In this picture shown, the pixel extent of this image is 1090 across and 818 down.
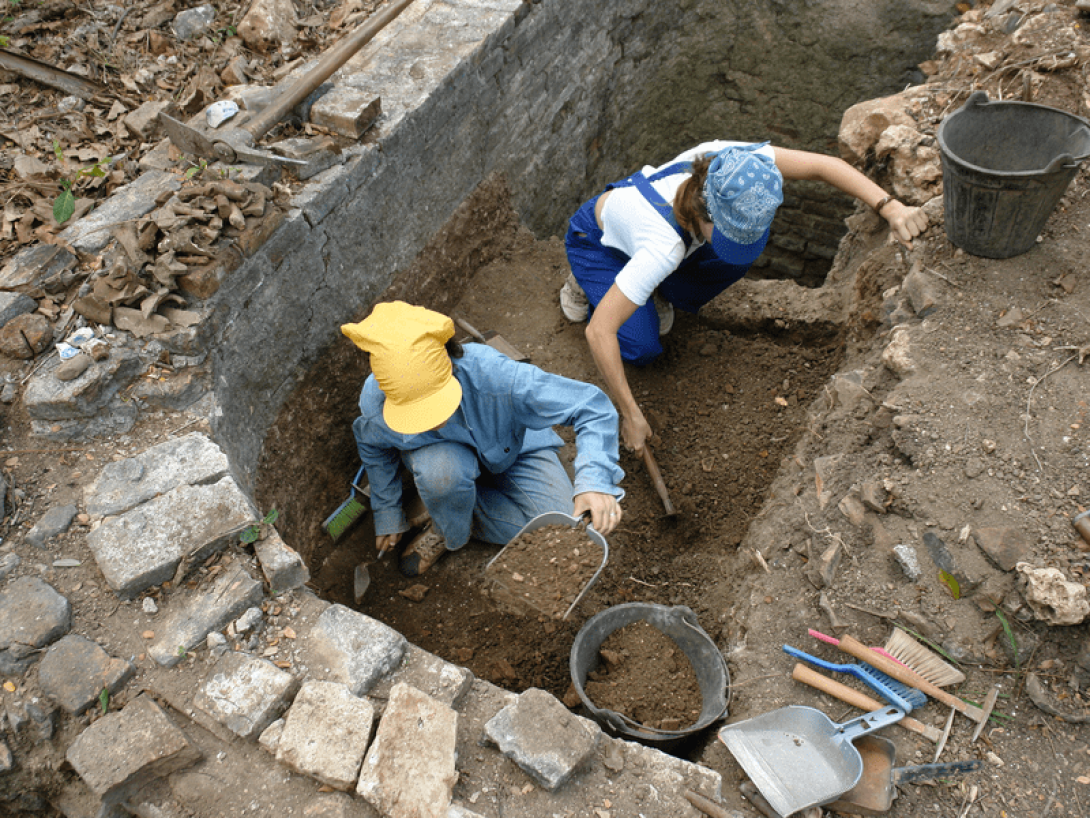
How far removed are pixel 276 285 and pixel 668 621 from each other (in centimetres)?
206

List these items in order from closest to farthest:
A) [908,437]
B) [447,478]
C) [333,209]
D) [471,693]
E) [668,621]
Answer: [471,693]
[908,437]
[668,621]
[447,478]
[333,209]

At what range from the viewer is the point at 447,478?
9.66 ft

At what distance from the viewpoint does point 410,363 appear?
96.7 inches

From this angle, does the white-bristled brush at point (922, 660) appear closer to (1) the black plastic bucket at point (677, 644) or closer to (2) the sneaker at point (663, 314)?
(1) the black plastic bucket at point (677, 644)

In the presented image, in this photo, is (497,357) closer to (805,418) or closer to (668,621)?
(668,621)

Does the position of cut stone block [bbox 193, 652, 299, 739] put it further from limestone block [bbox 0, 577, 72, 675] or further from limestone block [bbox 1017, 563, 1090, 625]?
limestone block [bbox 1017, 563, 1090, 625]

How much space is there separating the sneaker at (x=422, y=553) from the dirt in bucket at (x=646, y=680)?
999 mm

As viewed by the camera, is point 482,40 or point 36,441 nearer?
point 36,441

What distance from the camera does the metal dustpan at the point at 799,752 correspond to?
6.40 feet

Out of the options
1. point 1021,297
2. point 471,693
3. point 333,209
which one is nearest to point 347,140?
point 333,209

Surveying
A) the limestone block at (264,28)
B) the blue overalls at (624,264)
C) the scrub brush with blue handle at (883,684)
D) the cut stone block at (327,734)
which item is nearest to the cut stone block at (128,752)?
the cut stone block at (327,734)

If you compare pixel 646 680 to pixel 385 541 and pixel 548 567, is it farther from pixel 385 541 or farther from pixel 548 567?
pixel 385 541

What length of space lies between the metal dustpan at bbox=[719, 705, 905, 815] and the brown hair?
1919 mm

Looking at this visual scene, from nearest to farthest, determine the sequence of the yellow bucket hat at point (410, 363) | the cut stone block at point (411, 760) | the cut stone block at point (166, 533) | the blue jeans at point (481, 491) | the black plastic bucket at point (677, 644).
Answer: the cut stone block at point (411, 760) < the cut stone block at point (166, 533) < the black plastic bucket at point (677, 644) < the yellow bucket hat at point (410, 363) < the blue jeans at point (481, 491)
